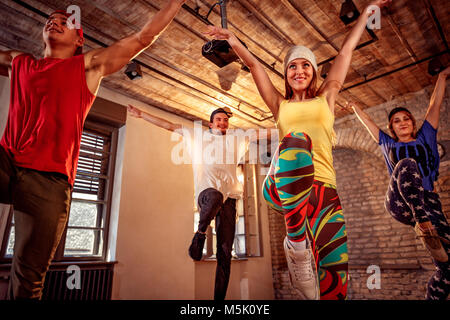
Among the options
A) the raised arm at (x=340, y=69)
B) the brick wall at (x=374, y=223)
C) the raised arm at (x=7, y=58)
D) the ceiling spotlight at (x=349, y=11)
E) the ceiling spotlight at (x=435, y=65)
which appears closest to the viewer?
the raised arm at (x=7, y=58)

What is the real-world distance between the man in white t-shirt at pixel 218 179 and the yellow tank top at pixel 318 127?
4.56ft

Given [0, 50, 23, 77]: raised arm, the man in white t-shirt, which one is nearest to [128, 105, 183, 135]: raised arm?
the man in white t-shirt

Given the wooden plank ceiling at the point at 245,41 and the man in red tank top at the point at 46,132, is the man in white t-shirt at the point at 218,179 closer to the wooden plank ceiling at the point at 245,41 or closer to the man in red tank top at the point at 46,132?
the man in red tank top at the point at 46,132

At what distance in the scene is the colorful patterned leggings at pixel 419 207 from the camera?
2.22 m

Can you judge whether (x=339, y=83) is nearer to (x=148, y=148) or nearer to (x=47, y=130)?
(x=47, y=130)

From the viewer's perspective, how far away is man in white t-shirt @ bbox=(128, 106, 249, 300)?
2648mm

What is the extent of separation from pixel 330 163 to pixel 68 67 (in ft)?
4.27

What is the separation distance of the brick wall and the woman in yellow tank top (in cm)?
445

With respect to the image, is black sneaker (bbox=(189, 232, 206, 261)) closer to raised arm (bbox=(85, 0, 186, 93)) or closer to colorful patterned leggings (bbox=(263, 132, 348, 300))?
colorful patterned leggings (bbox=(263, 132, 348, 300))

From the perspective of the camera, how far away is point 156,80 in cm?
486

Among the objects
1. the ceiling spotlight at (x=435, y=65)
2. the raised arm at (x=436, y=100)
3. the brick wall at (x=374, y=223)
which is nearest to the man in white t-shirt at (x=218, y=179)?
the raised arm at (x=436, y=100)

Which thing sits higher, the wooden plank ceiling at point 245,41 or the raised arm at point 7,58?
the wooden plank ceiling at point 245,41

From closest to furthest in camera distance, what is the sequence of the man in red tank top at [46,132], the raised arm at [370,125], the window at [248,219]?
the man in red tank top at [46,132] < the raised arm at [370,125] < the window at [248,219]

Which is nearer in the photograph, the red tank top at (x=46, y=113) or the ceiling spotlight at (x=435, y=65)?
the red tank top at (x=46, y=113)
